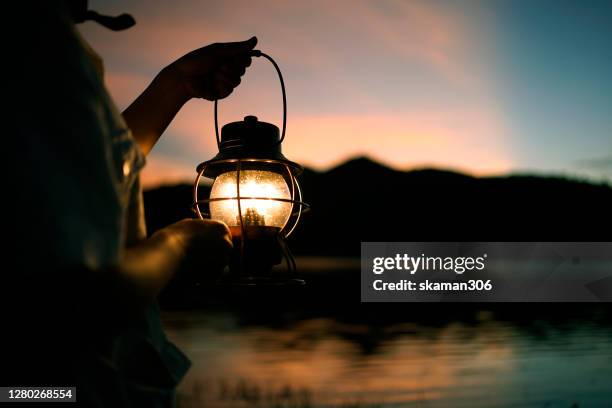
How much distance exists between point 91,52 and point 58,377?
0.68 metres

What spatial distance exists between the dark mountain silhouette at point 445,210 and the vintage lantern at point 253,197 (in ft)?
351

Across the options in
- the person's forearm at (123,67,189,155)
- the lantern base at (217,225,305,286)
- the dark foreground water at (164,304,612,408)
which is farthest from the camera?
the dark foreground water at (164,304,612,408)

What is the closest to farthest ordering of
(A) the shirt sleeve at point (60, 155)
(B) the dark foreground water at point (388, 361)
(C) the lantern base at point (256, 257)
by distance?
(A) the shirt sleeve at point (60, 155) → (C) the lantern base at point (256, 257) → (B) the dark foreground water at point (388, 361)

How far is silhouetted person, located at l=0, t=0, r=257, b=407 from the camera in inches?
26.2

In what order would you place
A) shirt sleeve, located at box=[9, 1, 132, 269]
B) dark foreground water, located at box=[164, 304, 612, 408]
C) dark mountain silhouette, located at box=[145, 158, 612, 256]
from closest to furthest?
shirt sleeve, located at box=[9, 1, 132, 269] < dark foreground water, located at box=[164, 304, 612, 408] < dark mountain silhouette, located at box=[145, 158, 612, 256]

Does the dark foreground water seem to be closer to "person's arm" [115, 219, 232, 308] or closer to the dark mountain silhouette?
"person's arm" [115, 219, 232, 308]

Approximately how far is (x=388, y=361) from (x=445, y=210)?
11241cm

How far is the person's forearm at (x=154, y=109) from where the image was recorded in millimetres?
1622

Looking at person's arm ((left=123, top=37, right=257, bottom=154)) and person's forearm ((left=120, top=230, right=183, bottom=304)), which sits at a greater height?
person's arm ((left=123, top=37, right=257, bottom=154))

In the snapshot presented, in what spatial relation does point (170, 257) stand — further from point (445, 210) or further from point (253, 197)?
point (445, 210)

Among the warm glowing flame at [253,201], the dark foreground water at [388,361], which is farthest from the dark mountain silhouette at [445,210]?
the warm glowing flame at [253,201]

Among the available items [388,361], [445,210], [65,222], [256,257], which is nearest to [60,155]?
[65,222]

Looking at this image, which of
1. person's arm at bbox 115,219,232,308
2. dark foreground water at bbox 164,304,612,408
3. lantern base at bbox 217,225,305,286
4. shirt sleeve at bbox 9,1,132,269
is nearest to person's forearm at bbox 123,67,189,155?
lantern base at bbox 217,225,305,286

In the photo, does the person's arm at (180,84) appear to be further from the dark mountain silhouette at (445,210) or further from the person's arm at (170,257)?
the dark mountain silhouette at (445,210)
